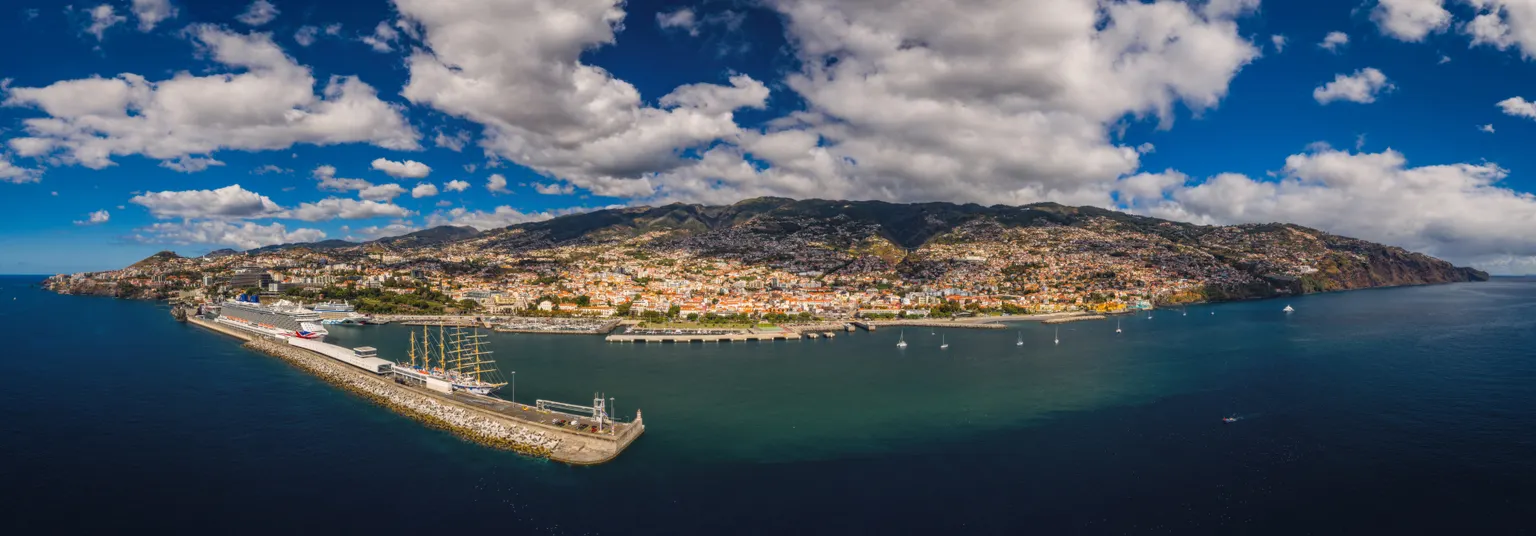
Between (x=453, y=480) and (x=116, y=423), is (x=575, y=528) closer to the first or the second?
(x=453, y=480)

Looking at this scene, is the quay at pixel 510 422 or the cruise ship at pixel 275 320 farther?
the cruise ship at pixel 275 320

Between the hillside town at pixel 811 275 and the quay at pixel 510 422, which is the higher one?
the hillside town at pixel 811 275

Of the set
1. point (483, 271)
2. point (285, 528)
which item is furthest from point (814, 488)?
point (483, 271)

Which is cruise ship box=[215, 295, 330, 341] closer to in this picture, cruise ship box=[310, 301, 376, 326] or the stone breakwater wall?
cruise ship box=[310, 301, 376, 326]

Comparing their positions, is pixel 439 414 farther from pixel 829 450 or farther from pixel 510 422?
pixel 829 450

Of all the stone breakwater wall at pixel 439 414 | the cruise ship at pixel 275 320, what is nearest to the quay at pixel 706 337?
the stone breakwater wall at pixel 439 414

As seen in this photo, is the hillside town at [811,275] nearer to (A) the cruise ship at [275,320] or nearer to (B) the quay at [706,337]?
(B) the quay at [706,337]

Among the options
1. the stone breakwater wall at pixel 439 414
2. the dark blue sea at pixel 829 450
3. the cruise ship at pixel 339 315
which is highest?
the cruise ship at pixel 339 315
